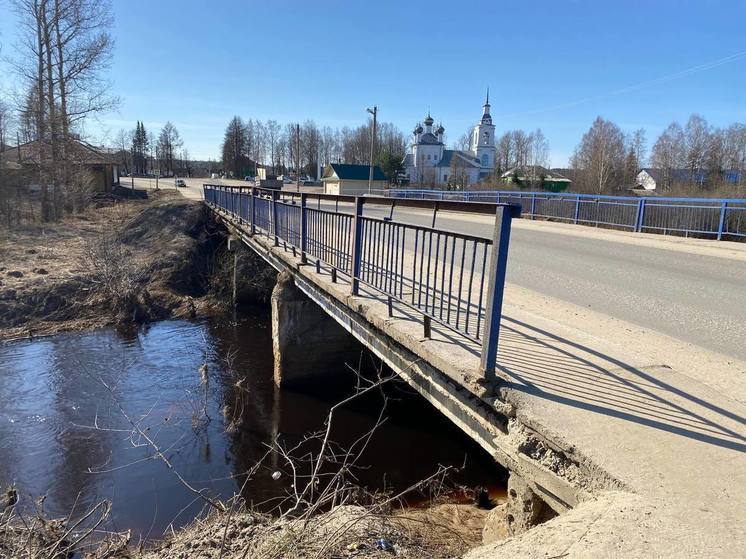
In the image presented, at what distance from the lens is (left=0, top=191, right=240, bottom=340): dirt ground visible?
14656 mm

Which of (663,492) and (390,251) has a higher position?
(390,251)

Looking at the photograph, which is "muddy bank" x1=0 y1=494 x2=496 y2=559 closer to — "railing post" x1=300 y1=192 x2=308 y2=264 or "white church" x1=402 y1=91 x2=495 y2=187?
"railing post" x1=300 y1=192 x2=308 y2=264

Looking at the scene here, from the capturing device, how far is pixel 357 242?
5.62 metres

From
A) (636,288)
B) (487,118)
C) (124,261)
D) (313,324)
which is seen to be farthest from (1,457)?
(487,118)

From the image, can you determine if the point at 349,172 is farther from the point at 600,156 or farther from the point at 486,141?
the point at 486,141

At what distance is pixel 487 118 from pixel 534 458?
103 meters

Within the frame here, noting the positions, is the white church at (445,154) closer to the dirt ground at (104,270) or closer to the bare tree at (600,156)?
the bare tree at (600,156)

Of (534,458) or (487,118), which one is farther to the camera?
(487,118)

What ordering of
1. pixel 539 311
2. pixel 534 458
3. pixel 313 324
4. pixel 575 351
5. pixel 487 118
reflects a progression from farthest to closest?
pixel 487 118, pixel 313 324, pixel 539 311, pixel 575 351, pixel 534 458

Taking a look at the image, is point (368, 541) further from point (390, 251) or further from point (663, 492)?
point (390, 251)

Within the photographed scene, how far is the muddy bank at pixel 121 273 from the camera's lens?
14.8 metres

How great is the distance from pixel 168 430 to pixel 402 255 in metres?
5.83

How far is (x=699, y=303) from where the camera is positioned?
6.02 meters

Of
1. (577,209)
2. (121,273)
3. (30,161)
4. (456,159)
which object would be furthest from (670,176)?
(30,161)
